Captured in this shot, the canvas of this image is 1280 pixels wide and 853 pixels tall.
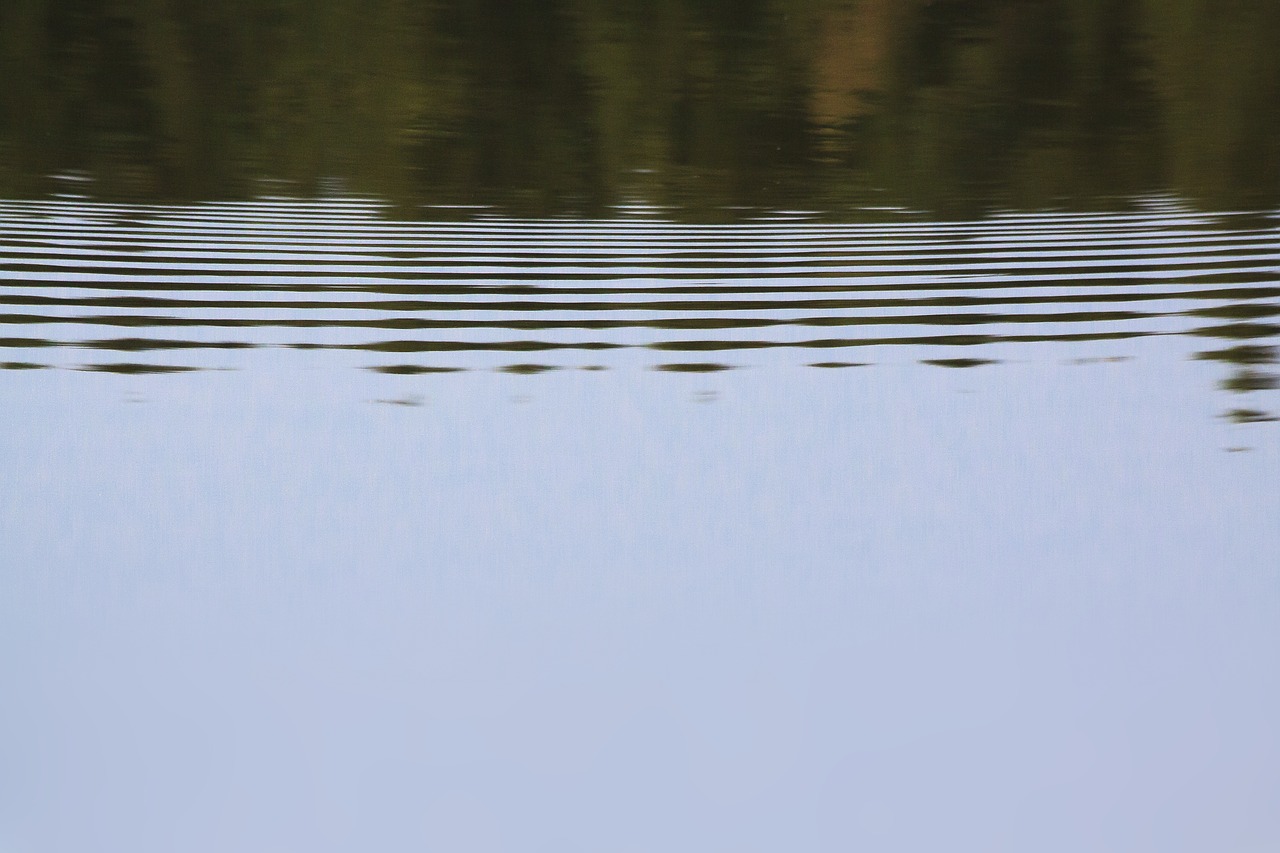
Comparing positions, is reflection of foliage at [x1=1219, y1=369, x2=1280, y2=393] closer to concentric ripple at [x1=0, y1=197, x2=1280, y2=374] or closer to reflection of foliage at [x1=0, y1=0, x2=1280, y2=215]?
concentric ripple at [x1=0, y1=197, x2=1280, y2=374]

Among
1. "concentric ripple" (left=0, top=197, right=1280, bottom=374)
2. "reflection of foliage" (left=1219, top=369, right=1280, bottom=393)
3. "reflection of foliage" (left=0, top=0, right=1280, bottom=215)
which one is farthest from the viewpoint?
"reflection of foliage" (left=0, top=0, right=1280, bottom=215)

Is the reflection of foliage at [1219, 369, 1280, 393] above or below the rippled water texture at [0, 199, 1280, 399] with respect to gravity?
below

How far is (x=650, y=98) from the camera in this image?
9.92ft

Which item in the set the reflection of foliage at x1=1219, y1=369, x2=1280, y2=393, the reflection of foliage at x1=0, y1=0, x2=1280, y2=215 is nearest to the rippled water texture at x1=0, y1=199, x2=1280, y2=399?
the reflection of foliage at x1=1219, y1=369, x2=1280, y2=393

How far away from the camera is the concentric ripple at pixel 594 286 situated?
148 cm

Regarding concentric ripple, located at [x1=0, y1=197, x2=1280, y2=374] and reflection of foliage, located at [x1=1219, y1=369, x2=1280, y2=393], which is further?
concentric ripple, located at [x1=0, y1=197, x2=1280, y2=374]

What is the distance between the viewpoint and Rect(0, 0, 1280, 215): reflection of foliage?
2.39 m

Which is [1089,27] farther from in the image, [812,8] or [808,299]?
[808,299]

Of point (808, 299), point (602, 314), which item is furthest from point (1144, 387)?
point (602, 314)

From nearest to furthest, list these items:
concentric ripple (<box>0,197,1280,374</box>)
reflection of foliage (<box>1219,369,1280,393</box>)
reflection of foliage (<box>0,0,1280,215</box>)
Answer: reflection of foliage (<box>1219,369,1280,393</box>) < concentric ripple (<box>0,197,1280,374</box>) < reflection of foliage (<box>0,0,1280,215</box>)

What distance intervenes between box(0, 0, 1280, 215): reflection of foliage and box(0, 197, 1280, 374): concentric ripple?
0.19 meters

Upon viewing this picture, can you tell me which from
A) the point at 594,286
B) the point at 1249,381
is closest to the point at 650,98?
the point at 594,286

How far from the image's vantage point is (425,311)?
1.62m

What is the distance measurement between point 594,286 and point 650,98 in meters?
1.39
